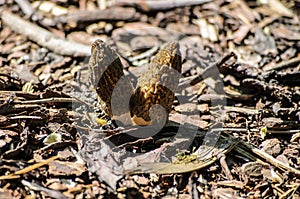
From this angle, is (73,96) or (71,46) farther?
(71,46)

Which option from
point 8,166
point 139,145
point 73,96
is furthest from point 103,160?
point 73,96

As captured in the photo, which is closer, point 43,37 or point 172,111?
point 172,111

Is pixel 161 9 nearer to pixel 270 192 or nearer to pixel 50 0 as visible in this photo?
pixel 50 0

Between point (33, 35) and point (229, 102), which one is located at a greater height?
point (33, 35)

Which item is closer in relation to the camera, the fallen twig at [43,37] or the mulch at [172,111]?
the mulch at [172,111]

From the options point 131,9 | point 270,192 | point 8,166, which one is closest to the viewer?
point 8,166

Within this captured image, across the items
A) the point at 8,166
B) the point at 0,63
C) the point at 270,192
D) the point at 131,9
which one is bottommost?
the point at 270,192

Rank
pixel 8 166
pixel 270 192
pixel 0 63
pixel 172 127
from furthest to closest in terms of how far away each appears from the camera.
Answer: pixel 0 63 → pixel 172 127 → pixel 270 192 → pixel 8 166

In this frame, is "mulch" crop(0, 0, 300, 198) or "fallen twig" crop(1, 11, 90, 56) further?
"fallen twig" crop(1, 11, 90, 56)

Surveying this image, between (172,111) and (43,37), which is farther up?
(43,37)

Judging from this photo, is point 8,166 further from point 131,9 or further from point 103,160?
point 131,9
